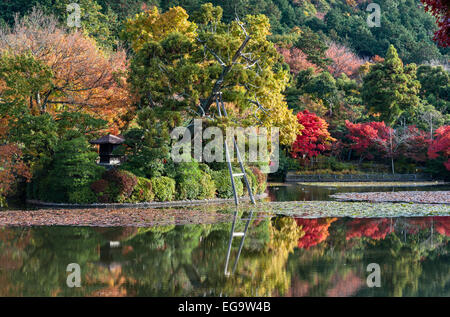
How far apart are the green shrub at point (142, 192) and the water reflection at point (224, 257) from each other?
6419mm

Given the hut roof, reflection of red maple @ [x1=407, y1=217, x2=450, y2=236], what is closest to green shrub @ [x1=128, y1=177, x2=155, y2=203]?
the hut roof

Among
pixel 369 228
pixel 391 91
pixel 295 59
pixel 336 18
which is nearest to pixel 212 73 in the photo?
pixel 369 228

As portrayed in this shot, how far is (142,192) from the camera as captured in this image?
65.8ft

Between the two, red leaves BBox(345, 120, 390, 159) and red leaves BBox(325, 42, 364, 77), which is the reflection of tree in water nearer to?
red leaves BBox(345, 120, 390, 159)

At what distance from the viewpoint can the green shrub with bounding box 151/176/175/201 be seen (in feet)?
67.6

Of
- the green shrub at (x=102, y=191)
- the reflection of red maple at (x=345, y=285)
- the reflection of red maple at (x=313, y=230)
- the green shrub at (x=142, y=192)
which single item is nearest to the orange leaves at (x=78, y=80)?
the green shrub at (x=142, y=192)

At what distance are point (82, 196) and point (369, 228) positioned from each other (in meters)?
10.9

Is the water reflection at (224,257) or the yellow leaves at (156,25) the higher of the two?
the yellow leaves at (156,25)

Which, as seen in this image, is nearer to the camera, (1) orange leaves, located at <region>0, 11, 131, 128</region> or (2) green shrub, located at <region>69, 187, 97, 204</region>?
(2) green shrub, located at <region>69, 187, 97, 204</region>

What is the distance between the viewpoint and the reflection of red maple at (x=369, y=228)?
1191 centimetres

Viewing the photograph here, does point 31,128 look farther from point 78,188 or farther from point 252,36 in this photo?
point 252,36

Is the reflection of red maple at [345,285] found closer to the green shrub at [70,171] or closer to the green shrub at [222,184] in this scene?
the green shrub at [70,171]

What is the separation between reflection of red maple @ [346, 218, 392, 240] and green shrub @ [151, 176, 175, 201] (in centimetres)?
840

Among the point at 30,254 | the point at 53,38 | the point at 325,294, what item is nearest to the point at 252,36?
the point at 53,38
